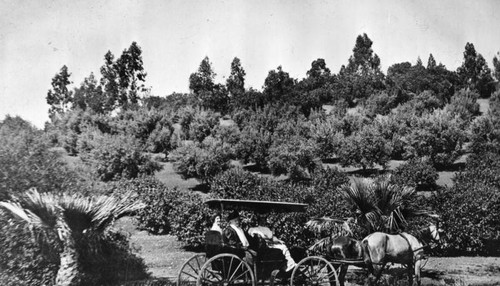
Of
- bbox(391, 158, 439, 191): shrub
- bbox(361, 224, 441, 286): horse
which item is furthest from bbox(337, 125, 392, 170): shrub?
bbox(361, 224, 441, 286): horse

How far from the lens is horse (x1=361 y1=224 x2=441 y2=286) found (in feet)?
33.5

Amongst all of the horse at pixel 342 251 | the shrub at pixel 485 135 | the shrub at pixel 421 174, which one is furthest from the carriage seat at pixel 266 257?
the shrub at pixel 485 135

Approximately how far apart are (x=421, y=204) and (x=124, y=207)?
44.5 feet

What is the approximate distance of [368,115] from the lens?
58562 millimetres

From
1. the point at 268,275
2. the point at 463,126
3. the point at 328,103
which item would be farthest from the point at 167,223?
the point at 328,103

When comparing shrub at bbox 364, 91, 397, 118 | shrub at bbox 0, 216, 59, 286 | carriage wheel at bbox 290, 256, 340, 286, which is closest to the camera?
carriage wheel at bbox 290, 256, 340, 286

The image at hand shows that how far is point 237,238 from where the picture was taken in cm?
923

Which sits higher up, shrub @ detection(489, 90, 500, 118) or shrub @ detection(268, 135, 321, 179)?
shrub @ detection(489, 90, 500, 118)

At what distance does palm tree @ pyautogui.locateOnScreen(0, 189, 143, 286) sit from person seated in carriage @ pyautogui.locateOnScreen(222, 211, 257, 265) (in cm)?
241

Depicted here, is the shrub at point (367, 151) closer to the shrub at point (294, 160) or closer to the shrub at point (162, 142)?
the shrub at point (294, 160)

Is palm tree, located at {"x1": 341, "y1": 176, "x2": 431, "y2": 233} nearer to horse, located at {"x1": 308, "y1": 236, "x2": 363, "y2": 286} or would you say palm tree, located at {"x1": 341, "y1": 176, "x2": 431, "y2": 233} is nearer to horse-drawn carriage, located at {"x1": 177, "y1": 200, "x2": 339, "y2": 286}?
horse, located at {"x1": 308, "y1": 236, "x2": 363, "y2": 286}

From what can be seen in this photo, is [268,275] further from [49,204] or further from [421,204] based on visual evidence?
[421,204]

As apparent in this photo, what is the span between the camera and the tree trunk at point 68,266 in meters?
9.47

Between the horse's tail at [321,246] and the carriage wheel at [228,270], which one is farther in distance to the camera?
the horse's tail at [321,246]
